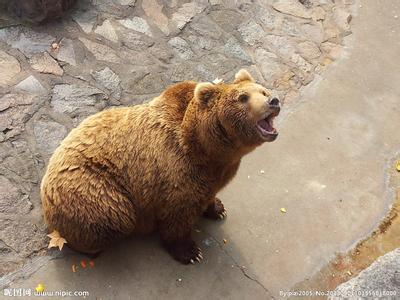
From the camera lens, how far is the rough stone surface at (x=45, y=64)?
19.3 feet

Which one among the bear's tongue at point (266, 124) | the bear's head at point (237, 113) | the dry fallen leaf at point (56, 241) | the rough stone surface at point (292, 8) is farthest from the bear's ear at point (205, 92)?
the rough stone surface at point (292, 8)

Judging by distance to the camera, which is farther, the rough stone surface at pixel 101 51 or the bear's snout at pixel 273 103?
the rough stone surface at pixel 101 51

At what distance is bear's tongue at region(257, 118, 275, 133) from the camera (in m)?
3.88

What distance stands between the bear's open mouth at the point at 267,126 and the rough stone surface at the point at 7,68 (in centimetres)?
325

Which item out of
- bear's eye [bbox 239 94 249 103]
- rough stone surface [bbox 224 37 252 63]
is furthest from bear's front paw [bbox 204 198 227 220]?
rough stone surface [bbox 224 37 252 63]

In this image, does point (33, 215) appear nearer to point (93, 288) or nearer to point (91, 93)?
point (93, 288)

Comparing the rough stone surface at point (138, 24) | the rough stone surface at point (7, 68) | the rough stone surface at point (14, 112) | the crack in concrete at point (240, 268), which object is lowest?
the crack in concrete at point (240, 268)

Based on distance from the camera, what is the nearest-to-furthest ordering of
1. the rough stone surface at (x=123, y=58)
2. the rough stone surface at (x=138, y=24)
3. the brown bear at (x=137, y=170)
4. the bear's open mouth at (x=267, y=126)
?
1. the bear's open mouth at (x=267, y=126)
2. the brown bear at (x=137, y=170)
3. the rough stone surface at (x=123, y=58)
4. the rough stone surface at (x=138, y=24)

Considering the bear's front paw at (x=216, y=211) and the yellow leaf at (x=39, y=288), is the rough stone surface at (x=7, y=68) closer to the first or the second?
the yellow leaf at (x=39, y=288)

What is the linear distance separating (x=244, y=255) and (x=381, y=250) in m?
1.37

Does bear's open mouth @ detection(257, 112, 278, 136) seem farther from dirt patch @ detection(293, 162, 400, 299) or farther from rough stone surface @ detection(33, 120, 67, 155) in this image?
rough stone surface @ detection(33, 120, 67, 155)

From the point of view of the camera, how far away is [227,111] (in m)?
3.88

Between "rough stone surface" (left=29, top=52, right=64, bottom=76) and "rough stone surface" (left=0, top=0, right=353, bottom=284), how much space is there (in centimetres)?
1

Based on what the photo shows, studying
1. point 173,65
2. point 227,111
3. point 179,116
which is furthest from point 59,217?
point 173,65
